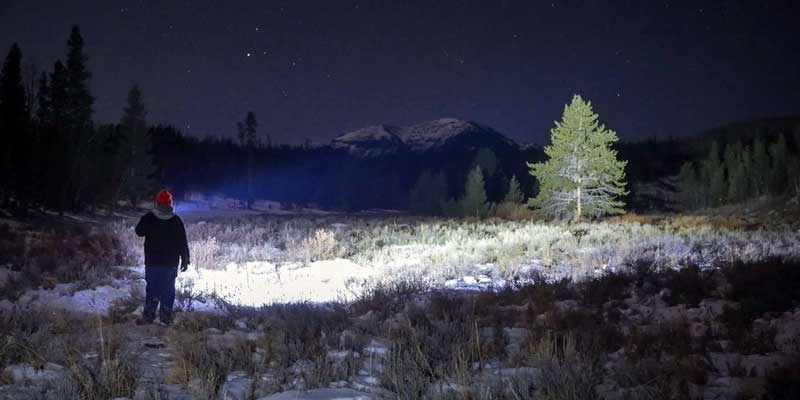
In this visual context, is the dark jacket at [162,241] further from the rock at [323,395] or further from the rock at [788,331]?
the rock at [788,331]

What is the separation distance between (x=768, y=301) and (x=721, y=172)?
77.5m

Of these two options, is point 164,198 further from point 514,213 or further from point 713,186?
point 713,186

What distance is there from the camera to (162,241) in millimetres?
7980

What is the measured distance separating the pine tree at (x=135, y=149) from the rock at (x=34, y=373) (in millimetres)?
43865

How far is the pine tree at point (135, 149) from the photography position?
44531 millimetres

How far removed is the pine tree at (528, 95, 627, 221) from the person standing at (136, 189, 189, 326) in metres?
24.8

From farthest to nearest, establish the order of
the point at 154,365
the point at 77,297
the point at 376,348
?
1. the point at 77,297
2. the point at 376,348
3. the point at 154,365

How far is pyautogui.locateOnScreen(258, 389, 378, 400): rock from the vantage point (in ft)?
14.1

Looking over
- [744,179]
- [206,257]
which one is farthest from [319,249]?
[744,179]

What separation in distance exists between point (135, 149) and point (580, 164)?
3679 cm

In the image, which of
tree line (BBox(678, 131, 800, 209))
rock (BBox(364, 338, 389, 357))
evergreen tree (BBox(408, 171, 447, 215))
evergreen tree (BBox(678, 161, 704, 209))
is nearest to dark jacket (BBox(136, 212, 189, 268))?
rock (BBox(364, 338, 389, 357))

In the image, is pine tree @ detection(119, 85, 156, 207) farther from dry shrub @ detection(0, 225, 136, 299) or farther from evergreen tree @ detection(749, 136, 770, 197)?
evergreen tree @ detection(749, 136, 770, 197)

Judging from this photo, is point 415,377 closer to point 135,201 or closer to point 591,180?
point 591,180

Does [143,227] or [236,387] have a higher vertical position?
[143,227]
